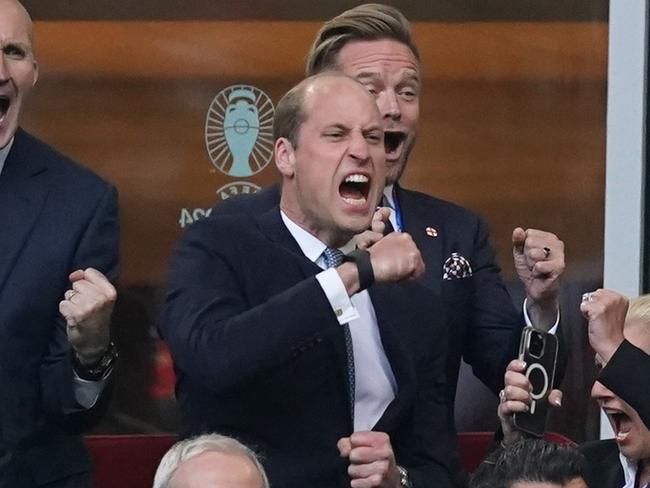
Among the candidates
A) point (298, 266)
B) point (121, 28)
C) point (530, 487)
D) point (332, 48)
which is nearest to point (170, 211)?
point (121, 28)

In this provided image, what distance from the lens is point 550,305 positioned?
4648mm

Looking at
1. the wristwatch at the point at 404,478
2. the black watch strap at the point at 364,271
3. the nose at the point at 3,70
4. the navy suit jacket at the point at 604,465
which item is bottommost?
the navy suit jacket at the point at 604,465

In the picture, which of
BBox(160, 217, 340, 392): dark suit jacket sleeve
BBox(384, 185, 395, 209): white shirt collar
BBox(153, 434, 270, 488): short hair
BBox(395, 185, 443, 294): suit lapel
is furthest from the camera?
BBox(384, 185, 395, 209): white shirt collar

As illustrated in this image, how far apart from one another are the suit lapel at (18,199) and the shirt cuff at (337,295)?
844 mm

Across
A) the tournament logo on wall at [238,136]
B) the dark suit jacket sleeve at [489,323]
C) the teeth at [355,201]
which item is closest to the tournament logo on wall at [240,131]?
the tournament logo on wall at [238,136]

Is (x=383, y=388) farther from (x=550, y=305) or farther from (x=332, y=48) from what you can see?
(x=332, y=48)

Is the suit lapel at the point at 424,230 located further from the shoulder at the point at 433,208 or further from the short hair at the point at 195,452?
the short hair at the point at 195,452

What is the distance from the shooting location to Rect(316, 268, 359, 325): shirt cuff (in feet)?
13.5

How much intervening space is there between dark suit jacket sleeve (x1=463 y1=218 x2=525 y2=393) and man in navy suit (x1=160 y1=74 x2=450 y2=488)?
31cm

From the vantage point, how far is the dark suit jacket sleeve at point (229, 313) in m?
4.09

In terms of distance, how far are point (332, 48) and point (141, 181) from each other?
3.71ft

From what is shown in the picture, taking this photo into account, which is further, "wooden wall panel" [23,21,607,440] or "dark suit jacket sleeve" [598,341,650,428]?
"wooden wall panel" [23,21,607,440]

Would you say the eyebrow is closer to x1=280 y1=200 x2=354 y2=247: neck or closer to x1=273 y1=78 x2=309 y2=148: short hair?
x1=273 y1=78 x2=309 y2=148: short hair

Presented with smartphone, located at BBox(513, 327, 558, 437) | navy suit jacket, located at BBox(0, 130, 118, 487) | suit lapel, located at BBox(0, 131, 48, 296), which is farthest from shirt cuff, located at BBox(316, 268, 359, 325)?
suit lapel, located at BBox(0, 131, 48, 296)
